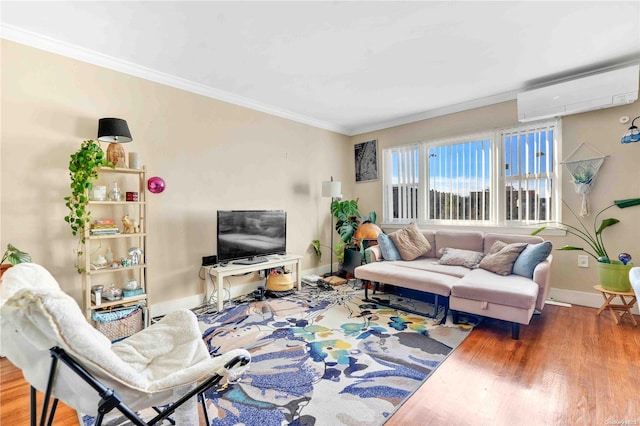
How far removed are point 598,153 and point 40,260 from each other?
568cm

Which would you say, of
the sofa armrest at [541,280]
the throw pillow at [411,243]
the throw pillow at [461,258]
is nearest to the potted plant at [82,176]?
the throw pillow at [411,243]

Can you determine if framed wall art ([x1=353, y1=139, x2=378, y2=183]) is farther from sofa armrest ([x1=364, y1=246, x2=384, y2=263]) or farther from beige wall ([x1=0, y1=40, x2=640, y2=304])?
sofa armrest ([x1=364, y1=246, x2=384, y2=263])

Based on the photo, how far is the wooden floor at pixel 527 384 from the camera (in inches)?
63.6

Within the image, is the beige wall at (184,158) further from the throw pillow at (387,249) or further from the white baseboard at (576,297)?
the throw pillow at (387,249)

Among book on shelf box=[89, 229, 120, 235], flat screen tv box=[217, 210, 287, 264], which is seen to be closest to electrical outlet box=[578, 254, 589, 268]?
flat screen tv box=[217, 210, 287, 264]

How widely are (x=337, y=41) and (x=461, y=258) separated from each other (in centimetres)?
281

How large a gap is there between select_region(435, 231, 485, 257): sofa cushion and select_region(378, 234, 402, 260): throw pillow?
61 cm

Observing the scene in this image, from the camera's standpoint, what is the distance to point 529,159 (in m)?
3.72

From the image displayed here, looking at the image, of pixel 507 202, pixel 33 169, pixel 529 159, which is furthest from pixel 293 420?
pixel 529 159

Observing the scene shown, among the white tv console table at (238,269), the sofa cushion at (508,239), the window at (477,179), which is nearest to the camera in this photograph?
the white tv console table at (238,269)

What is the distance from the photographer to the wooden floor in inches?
63.6

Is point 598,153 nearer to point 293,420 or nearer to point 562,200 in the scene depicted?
point 562,200

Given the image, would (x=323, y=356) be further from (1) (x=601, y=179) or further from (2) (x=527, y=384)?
(1) (x=601, y=179)

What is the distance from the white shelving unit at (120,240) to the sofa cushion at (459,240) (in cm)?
359
